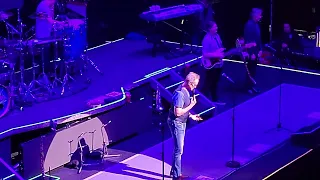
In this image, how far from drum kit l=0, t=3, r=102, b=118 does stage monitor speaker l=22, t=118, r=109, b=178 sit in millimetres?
1224

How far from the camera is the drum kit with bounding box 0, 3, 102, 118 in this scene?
462 inches

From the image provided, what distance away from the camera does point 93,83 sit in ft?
43.2

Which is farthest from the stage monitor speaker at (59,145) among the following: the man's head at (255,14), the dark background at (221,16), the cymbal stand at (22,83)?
the dark background at (221,16)

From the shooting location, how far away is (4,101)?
11445 mm

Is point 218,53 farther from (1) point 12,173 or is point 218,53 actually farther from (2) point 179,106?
(1) point 12,173

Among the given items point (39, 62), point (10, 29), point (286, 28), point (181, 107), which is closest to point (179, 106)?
point (181, 107)

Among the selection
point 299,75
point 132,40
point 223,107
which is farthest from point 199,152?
point 132,40

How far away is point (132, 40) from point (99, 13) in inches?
38.4

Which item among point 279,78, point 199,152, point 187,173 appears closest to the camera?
point 187,173

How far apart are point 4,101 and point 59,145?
1342 millimetres

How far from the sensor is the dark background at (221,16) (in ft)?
51.9

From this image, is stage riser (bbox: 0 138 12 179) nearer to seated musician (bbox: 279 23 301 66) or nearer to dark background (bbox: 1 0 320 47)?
dark background (bbox: 1 0 320 47)

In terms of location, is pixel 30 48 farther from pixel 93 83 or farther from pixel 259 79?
pixel 259 79

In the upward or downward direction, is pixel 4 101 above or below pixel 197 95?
above
